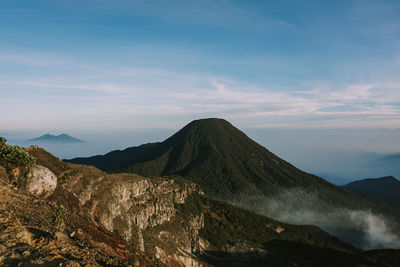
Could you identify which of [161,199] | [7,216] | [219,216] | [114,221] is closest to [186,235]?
[161,199]

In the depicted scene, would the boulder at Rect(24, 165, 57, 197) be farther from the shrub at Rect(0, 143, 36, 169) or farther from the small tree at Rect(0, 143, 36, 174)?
the shrub at Rect(0, 143, 36, 169)

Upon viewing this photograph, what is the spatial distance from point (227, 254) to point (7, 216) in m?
142

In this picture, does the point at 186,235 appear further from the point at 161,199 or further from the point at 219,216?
the point at 219,216

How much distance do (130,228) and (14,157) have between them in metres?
52.0

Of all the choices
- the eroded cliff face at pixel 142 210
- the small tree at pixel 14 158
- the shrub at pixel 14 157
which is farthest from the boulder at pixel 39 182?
the eroded cliff face at pixel 142 210

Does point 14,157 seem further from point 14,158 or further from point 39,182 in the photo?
point 39,182

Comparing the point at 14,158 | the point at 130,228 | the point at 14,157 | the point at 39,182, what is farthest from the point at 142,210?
the point at 14,157

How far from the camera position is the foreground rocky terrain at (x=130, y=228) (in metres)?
15.7

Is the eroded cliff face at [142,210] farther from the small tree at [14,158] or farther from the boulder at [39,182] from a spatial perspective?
the small tree at [14,158]

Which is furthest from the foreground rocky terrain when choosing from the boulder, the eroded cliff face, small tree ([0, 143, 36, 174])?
the eroded cliff face

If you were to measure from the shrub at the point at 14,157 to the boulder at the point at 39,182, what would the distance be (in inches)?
59.1

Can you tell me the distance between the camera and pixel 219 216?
526 ft

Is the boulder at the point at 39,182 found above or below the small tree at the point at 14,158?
below

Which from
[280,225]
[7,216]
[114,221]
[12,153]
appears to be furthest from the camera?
[280,225]
